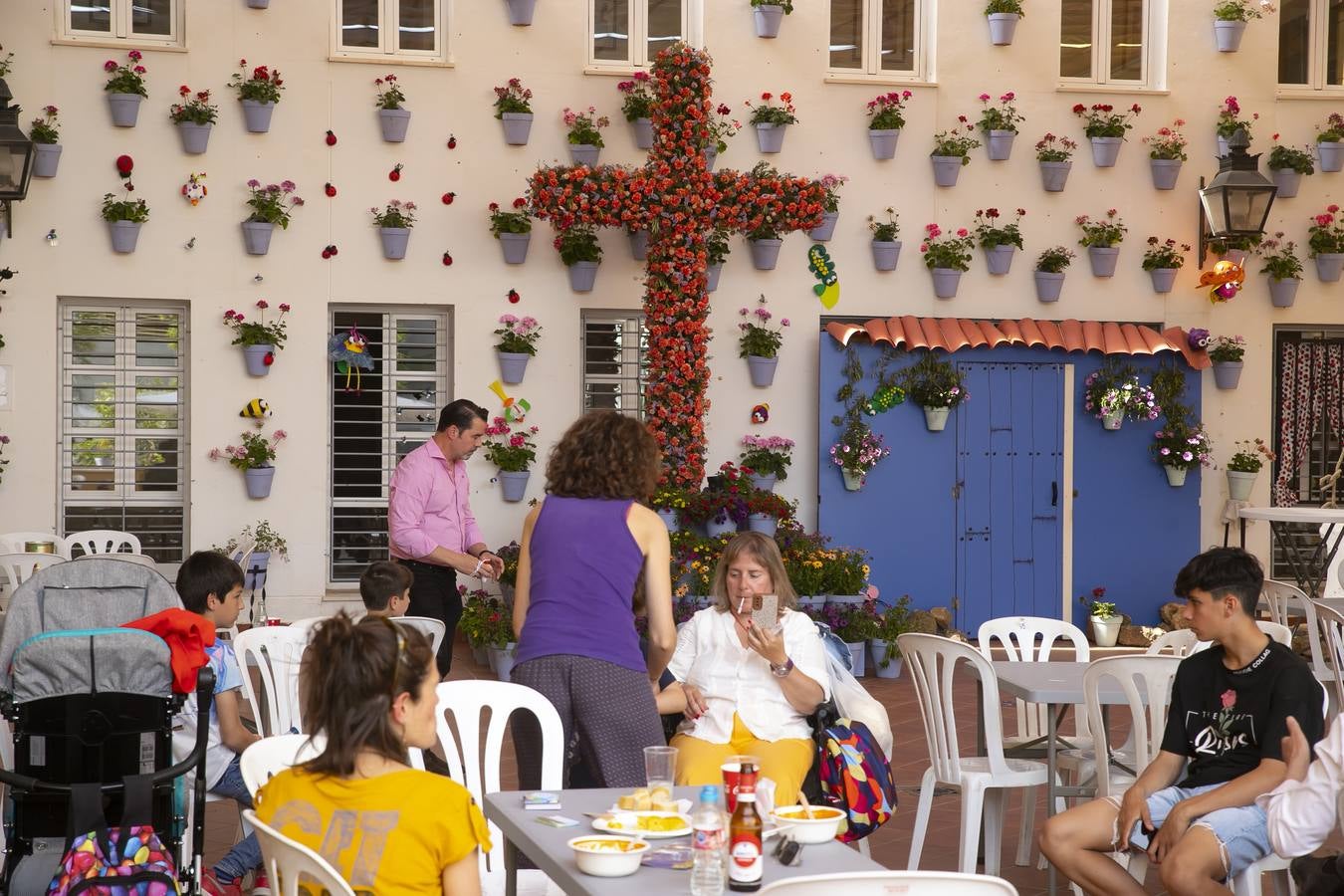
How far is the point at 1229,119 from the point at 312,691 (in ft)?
32.0

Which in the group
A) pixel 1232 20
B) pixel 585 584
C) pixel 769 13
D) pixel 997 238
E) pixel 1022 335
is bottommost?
pixel 585 584

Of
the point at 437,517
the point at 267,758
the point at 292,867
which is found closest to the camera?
the point at 292,867

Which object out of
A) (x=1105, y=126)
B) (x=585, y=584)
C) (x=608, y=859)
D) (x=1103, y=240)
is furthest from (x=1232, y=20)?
(x=608, y=859)

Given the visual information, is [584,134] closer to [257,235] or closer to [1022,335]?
[257,235]

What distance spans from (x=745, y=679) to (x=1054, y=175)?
23.4 ft

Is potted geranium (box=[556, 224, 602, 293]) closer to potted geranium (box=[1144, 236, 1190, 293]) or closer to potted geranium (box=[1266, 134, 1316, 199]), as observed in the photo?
potted geranium (box=[1144, 236, 1190, 293])

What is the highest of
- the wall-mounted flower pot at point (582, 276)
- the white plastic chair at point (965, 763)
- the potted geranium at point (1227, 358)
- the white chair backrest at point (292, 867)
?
the wall-mounted flower pot at point (582, 276)

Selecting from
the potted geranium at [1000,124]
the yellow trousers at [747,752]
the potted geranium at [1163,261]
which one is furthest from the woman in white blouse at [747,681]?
the potted geranium at [1163,261]

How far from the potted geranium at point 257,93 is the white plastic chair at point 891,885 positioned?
8495 millimetres

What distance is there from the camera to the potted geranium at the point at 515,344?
1002 centimetres

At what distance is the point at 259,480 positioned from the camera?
384 inches

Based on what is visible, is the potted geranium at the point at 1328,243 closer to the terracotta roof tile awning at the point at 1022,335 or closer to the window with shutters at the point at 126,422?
the terracotta roof tile awning at the point at 1022,335

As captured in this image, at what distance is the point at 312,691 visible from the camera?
104 inches

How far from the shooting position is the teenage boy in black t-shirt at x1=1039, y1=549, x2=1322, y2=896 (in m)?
3.68
